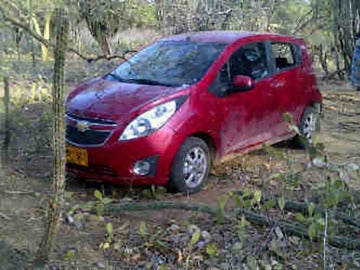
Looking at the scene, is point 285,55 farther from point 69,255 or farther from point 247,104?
point 69,255

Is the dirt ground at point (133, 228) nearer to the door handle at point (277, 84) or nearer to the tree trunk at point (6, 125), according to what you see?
the tree trunk at point (6, 125)

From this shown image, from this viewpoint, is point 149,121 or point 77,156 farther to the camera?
point 77,156

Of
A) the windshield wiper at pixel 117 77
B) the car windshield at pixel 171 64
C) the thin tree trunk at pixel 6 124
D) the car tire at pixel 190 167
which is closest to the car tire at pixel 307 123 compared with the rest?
the car windshield at pixel 171 64

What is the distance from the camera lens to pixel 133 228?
15.6ft

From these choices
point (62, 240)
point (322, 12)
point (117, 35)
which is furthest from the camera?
point (322, 12)

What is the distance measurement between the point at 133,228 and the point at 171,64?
243 centimetres

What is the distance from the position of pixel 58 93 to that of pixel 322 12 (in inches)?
492

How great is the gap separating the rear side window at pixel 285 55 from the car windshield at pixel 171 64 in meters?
1.08

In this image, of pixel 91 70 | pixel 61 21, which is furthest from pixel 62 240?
pixel 91 70

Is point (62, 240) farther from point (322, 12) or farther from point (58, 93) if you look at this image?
point (322, 12)

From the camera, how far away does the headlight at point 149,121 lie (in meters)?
5.57

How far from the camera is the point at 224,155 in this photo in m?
6.43

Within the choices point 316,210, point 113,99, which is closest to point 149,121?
point 113,99

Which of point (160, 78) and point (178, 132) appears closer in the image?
point (178, 132)
